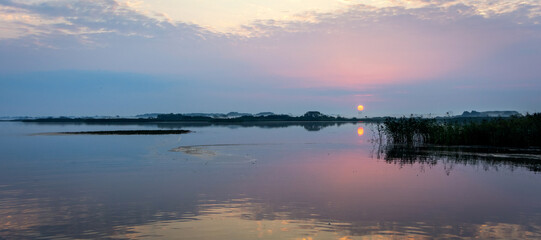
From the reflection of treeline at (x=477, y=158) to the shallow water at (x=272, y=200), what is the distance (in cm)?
45

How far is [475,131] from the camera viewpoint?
134ft

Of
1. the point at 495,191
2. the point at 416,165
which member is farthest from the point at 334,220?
the point at 416,165

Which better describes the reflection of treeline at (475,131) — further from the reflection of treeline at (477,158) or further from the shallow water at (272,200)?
the shallow water at (272,200)

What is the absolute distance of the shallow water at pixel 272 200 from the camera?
39.2 feet

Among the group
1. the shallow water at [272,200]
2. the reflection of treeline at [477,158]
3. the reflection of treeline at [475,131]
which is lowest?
the shallow water at [272,200]

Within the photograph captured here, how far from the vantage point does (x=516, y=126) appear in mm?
38031

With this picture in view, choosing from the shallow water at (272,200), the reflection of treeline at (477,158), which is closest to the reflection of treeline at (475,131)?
the reflection of treeline at (477,158)

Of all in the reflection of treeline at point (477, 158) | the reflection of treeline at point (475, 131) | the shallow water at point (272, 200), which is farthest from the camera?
the reflection of treeline at point (475, 131)

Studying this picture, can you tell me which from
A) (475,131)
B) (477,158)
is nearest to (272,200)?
(477,158)

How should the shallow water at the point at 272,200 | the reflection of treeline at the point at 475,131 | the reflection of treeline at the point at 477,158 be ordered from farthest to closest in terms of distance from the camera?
the reflection of treeline at the point at 475,131
the reflection of treeline at the point at 477,158
the shallow water at the point at 272,200

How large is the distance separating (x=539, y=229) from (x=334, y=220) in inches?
224

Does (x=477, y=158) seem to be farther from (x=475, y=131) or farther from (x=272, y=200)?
(x=272, y=200)

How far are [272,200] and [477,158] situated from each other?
20217 millimetres

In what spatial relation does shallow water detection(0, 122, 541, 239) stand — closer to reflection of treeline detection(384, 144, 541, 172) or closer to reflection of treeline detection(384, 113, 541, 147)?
reflection of treeline detection(384, 144, 541, 172)
